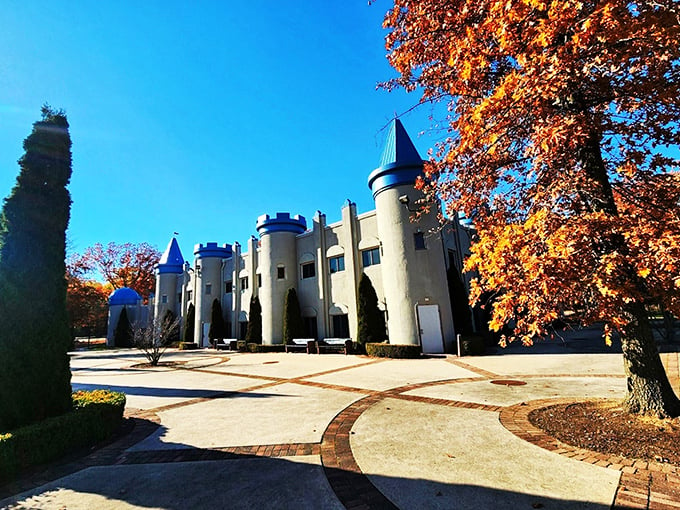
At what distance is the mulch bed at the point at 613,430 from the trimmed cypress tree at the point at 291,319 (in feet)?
58.4

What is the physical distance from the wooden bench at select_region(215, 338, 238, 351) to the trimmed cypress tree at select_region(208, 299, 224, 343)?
4.02 ft

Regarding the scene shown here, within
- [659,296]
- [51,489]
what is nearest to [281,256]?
[51,489]

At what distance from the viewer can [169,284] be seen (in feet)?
122

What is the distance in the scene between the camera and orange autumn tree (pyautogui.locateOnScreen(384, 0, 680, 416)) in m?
3.62

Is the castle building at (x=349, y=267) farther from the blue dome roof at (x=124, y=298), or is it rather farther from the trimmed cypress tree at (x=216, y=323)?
the blue dome roof at (x=124, y=298)

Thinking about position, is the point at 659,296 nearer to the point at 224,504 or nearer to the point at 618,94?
the point at 618,94

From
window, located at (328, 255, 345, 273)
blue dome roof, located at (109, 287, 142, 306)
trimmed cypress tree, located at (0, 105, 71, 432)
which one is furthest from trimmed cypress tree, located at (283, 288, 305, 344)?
blue dome roof, located at (109, 287, 142, 306)

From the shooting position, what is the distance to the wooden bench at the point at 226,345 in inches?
1037

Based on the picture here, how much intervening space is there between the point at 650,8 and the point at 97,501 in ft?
27.3

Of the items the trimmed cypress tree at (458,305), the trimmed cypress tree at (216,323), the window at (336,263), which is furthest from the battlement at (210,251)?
the trimmed cypress tree at (458,305)

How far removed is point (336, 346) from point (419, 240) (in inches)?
319

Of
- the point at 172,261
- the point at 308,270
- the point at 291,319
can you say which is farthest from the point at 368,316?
the point at 172,261

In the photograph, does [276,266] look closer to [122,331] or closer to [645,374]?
[645,374]

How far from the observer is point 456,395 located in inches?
291
